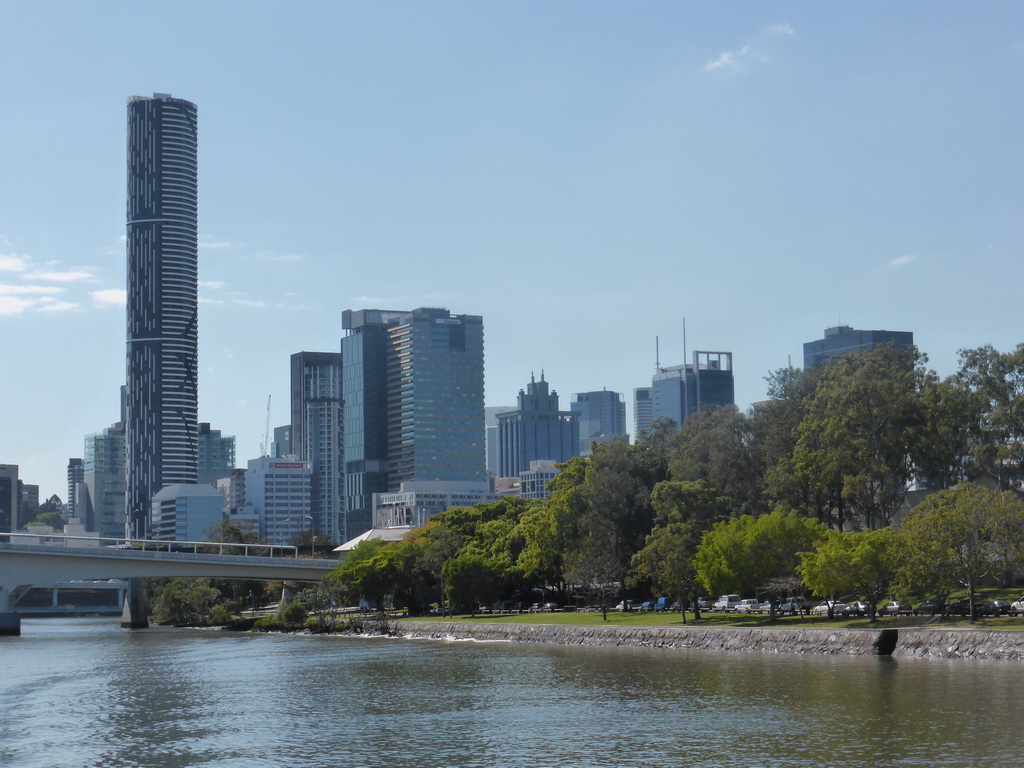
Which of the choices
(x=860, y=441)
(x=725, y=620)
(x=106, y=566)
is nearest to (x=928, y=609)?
(x=725, y=620)

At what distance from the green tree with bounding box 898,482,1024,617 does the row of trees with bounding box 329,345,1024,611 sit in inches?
74.7

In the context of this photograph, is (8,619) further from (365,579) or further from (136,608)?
(365,579)

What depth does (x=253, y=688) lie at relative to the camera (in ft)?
210

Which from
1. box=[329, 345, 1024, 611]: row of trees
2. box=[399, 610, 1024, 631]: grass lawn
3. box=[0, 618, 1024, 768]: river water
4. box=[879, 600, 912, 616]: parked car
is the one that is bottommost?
box=[0, 618, 1024, 768]: river water

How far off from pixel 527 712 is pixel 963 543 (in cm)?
3520

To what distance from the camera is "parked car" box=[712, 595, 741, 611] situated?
10078 cm

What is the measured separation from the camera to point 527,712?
50656mm

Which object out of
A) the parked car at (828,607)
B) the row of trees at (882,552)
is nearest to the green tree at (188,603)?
the parked car at (828,607)

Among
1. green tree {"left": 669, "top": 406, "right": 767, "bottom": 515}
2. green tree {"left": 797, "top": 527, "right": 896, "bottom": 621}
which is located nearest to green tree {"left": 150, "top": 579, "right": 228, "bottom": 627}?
green tree {"left": 669, "top": 406, "right": 767, "bottom": 515}

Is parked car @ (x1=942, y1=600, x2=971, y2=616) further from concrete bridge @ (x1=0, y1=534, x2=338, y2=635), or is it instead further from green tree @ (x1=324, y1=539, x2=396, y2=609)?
Result: concrete bridge @ (x1=0, y1=534, x2=338, y2=635)

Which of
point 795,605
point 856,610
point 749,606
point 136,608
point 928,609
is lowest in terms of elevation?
point 136,608

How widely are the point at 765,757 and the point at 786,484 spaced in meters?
61.7

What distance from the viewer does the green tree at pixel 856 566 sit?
7656 centimetres

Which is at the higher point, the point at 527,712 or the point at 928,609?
the point at 928,609
